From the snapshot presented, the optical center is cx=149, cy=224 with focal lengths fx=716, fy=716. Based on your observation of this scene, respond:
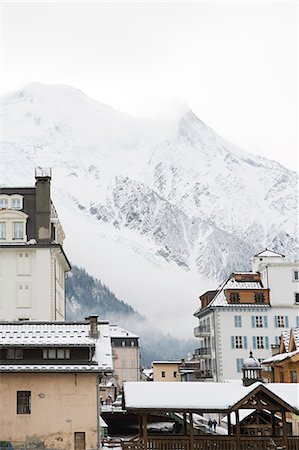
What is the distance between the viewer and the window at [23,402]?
Answer: 138 ft

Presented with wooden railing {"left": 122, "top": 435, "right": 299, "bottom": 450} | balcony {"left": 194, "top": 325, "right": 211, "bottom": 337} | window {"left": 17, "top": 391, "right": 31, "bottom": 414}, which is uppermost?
balcony {"left": 194, "top": 325, "right": 211, "bottom": 337}

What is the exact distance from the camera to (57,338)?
4441 cm

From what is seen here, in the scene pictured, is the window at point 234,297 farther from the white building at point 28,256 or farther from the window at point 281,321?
the white building at point 28,256

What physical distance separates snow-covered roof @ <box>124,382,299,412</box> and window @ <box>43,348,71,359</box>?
6.63 metres

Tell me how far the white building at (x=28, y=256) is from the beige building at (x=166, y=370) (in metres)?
39.5

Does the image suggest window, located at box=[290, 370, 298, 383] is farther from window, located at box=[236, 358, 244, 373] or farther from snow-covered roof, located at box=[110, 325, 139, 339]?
snow-covered roof, located at box=[110, 325, 139, 339]

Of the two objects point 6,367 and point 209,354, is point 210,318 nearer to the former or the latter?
point 209,354

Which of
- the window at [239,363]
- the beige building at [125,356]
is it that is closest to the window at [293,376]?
the window at [239,363]

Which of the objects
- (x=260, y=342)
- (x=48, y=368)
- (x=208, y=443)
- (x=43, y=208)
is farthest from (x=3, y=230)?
(x=208, y=443)

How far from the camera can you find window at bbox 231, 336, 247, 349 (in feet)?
262

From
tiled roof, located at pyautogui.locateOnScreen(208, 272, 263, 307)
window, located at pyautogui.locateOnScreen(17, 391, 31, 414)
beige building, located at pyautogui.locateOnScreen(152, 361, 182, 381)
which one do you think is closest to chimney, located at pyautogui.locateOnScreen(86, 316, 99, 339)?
window, located at pyautogui.locateOnScreen(17, 391, 31, 414)

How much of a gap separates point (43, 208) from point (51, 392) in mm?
30659

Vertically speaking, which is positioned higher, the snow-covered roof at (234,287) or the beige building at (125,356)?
the snow-covered roof at (234,287)

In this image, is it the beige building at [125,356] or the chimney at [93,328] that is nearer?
the chimney at [93,328]
